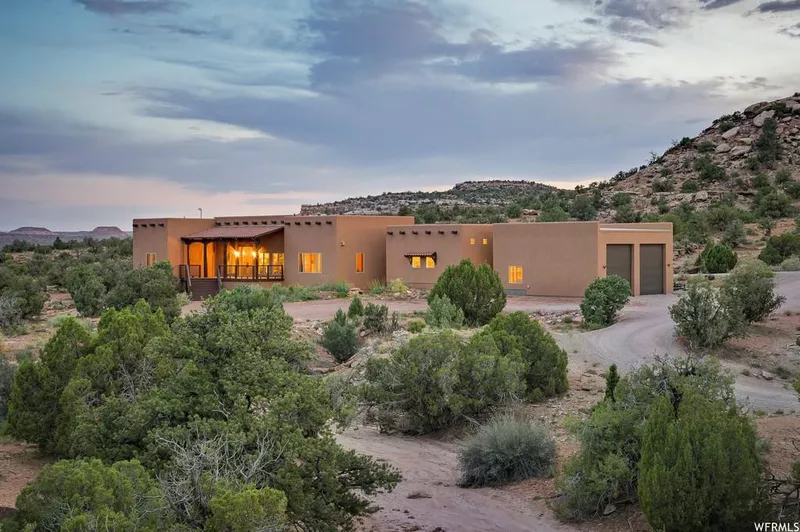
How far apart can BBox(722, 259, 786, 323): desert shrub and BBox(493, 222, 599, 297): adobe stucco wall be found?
9188 mm

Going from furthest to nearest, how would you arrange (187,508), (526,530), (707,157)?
(707,157), (526,530), (187,508)

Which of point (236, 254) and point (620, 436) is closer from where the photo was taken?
point (620, 436)

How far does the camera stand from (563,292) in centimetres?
3334

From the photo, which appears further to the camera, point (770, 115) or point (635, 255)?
point (770, 115)

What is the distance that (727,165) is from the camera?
6862cm

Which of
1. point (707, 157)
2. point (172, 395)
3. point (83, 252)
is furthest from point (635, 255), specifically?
point (83, 252)

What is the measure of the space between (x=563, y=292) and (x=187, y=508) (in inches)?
1084

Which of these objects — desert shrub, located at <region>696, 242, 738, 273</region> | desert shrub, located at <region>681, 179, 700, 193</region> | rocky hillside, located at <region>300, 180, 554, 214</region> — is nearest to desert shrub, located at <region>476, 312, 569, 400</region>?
desert shrub, located at <region>696, 242, 738, 273</region>

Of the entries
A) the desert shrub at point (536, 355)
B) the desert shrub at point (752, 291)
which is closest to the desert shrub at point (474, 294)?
the desert shrub at point (752, 291)

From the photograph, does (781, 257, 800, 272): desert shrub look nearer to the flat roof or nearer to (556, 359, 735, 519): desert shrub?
the flat roof

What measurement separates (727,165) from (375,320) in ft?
175

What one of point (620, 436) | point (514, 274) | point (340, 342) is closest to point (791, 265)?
point (514, 274)

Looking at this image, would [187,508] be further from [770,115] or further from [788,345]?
[770,115]

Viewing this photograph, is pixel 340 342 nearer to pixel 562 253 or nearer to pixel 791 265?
pixel 562 253
